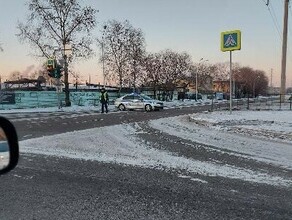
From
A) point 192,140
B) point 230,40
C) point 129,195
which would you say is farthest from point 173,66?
point 129,195

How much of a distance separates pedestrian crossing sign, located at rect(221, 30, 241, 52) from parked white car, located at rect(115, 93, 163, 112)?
13.6 m

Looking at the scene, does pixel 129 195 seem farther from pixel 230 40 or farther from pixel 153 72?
pixel 153 72

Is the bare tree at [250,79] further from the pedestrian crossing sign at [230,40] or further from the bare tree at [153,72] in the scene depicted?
the pedestrian crossing sign at [230,40]

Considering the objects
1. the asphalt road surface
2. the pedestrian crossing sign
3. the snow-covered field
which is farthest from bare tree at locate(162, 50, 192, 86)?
the asphalt road surface

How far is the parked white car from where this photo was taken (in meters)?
35.7

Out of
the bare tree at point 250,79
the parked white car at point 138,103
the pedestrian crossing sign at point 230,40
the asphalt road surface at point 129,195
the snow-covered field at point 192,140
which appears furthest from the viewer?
the bare tree at point 250,79

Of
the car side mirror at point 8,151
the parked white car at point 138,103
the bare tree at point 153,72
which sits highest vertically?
the bare tree at point 153,72

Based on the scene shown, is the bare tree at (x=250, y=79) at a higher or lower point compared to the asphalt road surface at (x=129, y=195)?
higher

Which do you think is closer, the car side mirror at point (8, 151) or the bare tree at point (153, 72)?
the car side mirror at point (8, 151)

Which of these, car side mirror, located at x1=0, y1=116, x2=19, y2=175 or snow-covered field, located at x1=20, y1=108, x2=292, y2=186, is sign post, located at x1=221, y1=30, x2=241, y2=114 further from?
car side mirror, located at x1=0, y1=116, x2=19, y2=175

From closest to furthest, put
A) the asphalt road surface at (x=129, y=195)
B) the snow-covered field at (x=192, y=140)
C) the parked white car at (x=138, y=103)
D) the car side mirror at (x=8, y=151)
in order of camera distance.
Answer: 1. the car side mirror at (x=8, y=151)
2. the asphalt road surface at (x=129, y=195)
3. the snow-covered field at (x=192, y=140)
4. the parked white car at (x=138, y=103)

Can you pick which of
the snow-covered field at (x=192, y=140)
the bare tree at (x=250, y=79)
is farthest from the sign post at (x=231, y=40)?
the bare tree at (x=250, y=79)

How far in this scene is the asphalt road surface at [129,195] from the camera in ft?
16.7

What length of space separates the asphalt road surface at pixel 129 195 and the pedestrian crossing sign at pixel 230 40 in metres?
14.9
